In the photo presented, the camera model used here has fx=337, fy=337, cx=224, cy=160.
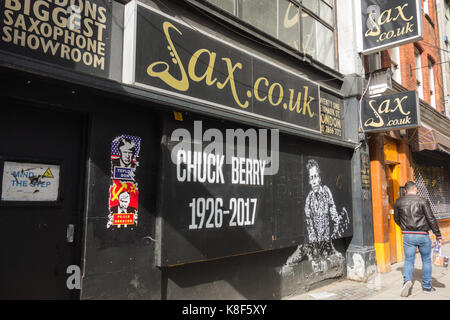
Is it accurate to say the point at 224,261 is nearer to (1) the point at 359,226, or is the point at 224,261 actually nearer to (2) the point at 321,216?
(2) the point at 321,216

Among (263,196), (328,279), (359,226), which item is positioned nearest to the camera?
(263,196)

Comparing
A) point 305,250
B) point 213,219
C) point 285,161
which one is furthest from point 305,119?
point 213,219

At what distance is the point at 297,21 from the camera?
7500mm

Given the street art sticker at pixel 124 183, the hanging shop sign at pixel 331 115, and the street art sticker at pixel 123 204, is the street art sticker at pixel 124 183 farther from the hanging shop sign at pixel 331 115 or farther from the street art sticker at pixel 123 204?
the hanging shop sign at pixel 331 115

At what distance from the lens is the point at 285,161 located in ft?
20.4

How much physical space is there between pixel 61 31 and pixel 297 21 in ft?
18.0

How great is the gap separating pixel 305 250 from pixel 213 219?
2.72 metres

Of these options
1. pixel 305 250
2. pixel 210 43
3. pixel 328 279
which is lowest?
pixel 328 279

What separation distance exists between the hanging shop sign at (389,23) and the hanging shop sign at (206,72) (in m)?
2.52

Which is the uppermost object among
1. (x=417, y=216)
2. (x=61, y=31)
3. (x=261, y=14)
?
(x=261, y=14)

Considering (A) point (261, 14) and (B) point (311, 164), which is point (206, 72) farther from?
(B) point (311, 164)

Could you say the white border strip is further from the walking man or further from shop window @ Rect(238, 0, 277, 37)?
the walking man

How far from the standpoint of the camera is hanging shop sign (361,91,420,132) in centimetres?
741

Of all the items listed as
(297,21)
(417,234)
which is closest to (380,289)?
(417,234)
